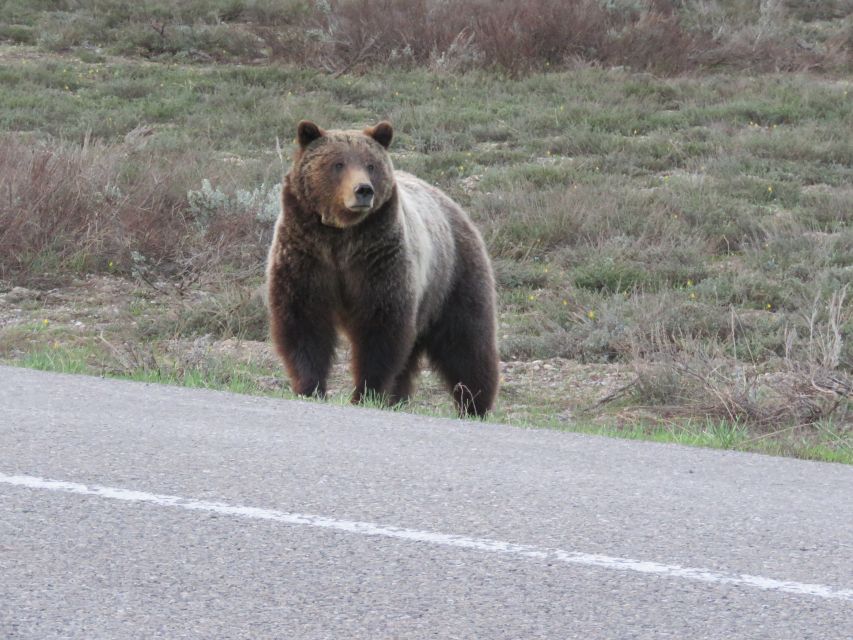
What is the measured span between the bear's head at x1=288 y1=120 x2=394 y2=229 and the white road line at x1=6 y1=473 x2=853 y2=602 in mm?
3342

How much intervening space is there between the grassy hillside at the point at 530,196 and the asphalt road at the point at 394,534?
5.58 ft

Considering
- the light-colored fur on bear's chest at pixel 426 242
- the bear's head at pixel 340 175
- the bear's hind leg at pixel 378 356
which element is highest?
the bear's head at pixel 340 175

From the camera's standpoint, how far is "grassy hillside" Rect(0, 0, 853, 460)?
31.1 ft

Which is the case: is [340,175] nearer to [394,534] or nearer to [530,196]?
[394,534]

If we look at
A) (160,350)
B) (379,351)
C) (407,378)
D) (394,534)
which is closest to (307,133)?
(379,351)

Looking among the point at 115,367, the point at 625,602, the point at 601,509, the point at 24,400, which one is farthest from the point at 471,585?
the point at 115,367

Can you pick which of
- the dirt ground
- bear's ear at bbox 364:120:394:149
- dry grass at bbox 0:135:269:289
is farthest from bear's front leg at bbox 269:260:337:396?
dry grass at bbox 0:135:269:289

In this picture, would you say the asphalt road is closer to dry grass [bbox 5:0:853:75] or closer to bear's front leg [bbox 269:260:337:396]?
bear's front leg [bbox 269:260:337:396]

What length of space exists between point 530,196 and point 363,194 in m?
7.77

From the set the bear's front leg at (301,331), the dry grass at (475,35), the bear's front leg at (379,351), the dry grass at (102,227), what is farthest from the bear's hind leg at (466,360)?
the dry grass at (475,35)

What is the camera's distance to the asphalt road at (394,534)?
3547 mm

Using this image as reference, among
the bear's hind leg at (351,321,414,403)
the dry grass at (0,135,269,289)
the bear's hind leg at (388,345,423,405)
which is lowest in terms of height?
the dry grass at (0,135,269,289)

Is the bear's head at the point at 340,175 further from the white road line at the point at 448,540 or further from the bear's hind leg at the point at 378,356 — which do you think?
the white road line at the point at 448,540

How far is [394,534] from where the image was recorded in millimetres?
4246
